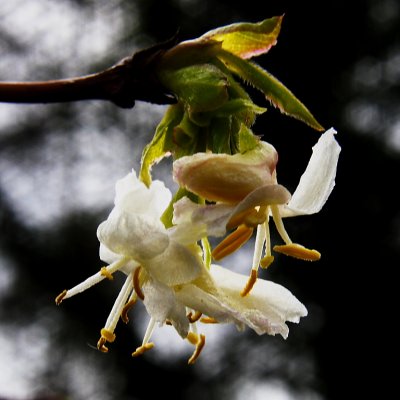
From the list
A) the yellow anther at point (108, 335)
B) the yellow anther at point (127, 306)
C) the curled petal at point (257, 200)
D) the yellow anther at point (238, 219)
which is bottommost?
the yellow anther at point (108, 335)

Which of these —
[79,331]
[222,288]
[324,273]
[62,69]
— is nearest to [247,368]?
[324,273]

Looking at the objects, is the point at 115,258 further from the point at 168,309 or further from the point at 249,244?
the point at 249,244

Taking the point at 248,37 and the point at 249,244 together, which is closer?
the point at 248,37

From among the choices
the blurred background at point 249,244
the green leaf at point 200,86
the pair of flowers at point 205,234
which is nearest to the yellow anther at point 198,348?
the pair of flowers at point 205,234

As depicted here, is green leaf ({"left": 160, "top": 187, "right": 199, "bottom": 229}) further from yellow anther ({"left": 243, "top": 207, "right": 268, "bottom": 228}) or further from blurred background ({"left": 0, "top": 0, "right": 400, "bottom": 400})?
blurred background ({"left": 0, "top": 0, "right": 400, "bottom": 400})

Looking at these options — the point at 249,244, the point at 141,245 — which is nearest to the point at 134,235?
the point at 141,245

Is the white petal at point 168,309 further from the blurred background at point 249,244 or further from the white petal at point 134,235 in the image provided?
the blurred background at point 249,244

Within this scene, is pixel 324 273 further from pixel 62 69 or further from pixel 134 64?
pixel 134 64
